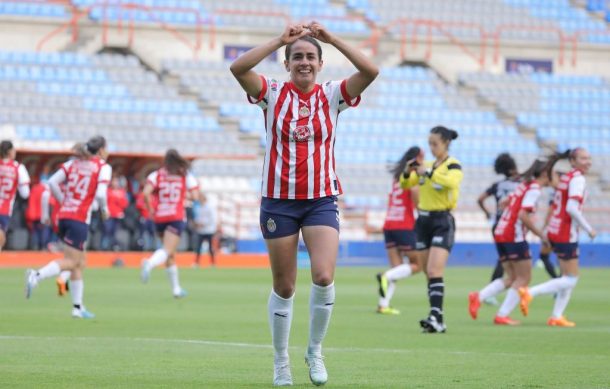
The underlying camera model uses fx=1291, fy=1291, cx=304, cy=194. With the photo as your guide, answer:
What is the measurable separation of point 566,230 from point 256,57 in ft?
25.4

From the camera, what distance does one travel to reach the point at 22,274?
26.0 m

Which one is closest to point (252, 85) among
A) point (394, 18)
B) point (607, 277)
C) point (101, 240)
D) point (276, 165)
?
point (276, 165)

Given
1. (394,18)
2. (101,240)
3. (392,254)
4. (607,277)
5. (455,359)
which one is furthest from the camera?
(394,18)

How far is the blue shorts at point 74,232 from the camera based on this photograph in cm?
1532

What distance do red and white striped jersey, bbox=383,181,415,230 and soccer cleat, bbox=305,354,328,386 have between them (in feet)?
30.5

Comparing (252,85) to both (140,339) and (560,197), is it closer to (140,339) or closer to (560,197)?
(140,339)

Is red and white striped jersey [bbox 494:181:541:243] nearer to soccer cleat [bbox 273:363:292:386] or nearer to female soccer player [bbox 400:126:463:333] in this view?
female soccer player [bbox 400:126:463:333]

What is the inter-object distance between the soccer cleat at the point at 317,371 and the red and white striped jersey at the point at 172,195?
11.8m

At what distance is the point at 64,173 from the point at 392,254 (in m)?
4.77

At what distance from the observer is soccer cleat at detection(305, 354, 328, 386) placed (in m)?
8.11

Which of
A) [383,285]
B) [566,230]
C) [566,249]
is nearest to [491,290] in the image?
[566,249]

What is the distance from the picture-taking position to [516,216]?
1532 cm

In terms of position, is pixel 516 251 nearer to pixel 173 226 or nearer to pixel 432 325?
pixel 432 325

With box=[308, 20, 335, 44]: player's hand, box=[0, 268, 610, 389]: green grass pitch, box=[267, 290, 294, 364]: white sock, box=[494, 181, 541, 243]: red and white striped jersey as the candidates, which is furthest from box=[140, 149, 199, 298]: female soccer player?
box=[308, 20, 335, 44]: player's hand
